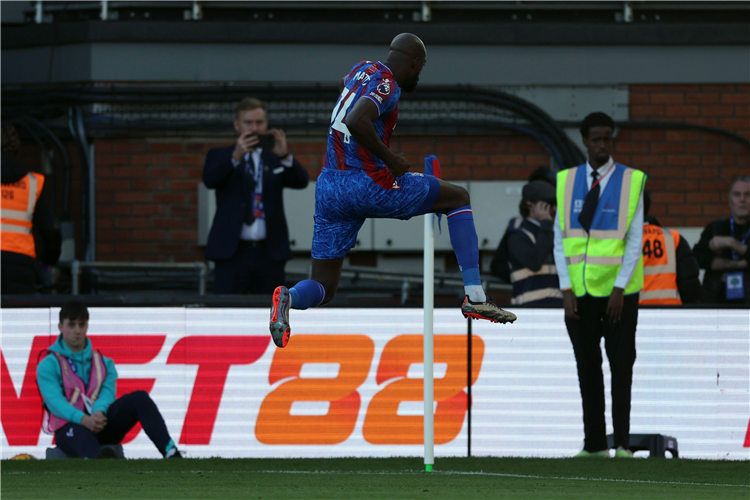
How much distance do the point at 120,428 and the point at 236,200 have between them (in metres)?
1.99

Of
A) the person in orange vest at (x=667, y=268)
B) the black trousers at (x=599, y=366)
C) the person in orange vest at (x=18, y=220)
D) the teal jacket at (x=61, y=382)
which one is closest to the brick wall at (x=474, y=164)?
the person in orange vest at (x=18, y=220)

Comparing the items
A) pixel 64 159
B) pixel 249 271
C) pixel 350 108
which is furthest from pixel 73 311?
pixel 64 159

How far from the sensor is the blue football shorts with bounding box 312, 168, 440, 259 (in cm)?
595

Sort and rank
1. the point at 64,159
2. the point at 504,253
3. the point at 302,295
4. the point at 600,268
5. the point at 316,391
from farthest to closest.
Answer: the point at 64,159, the point at 504,253, the point at 316,391, the point at 600,268, the point at 302,295

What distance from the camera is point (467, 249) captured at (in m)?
6.29

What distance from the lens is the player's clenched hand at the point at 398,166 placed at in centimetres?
579

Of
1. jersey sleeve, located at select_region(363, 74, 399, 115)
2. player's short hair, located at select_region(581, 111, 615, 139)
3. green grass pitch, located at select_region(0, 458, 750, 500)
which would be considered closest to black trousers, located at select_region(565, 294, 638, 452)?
green grass pitch, located at select_region(0, 458, 750, 500)

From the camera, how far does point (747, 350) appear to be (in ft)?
27.7

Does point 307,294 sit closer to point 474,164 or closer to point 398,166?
point 398,166

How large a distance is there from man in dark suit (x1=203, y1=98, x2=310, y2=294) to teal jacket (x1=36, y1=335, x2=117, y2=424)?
120cm

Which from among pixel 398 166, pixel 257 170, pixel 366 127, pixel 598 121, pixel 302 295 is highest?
pixel 598 121

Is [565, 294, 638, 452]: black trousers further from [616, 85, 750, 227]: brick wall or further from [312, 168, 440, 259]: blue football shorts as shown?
[616, 85, 750, 227]: brick wall

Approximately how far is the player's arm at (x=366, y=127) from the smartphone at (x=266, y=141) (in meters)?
3.23

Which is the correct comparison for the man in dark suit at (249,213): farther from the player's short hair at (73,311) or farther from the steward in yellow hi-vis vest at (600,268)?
the steward in yellow hi-vis vest at (600,268)
